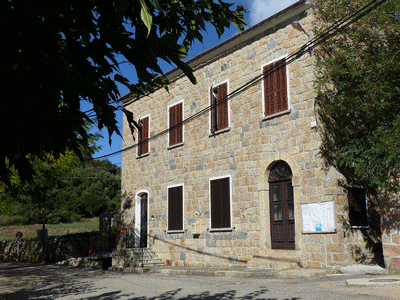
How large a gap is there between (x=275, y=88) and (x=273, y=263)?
196 inches

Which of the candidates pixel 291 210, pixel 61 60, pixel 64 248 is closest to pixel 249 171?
pixel 291 210

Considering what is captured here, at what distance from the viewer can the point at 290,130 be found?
12219 mm

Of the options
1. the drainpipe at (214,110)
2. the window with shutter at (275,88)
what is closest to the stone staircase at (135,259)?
the drainpipe at (214,110)

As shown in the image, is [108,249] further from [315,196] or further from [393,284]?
[393,284]

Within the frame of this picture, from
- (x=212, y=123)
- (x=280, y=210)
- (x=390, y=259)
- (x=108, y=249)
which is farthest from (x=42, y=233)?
(x=390, y=259)

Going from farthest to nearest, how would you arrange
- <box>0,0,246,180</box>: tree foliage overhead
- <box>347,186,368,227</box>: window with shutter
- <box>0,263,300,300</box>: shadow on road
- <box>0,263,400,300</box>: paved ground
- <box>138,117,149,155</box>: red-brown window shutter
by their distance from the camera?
<box>138,117,149,155</box>: red-brown window shutter, <box>347,186,368,227</box>: window with shutter, <box>0,263,300,300</box>: shadow on road, <box>0,263,400,300</box>: paved ground, <box>0,0,246,180</box>: tree foliage overhead

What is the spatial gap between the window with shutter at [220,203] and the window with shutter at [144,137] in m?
4.58

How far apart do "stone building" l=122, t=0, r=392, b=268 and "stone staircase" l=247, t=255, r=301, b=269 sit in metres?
0.03

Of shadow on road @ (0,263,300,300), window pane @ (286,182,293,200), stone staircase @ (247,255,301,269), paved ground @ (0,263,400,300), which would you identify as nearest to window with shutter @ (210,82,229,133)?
window pane @ (286,182,293,200)

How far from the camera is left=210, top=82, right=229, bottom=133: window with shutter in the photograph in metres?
14.5

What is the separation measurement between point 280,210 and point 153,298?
5.57m

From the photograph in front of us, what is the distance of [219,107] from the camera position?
14727 millimetres

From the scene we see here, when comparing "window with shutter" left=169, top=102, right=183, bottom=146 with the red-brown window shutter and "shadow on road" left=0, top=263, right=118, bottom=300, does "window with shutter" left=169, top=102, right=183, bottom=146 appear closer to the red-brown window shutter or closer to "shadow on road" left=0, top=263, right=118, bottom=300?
the red-brown window shutter

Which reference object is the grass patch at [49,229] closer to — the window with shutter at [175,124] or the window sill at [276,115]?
the window with shutter at [175,124]
